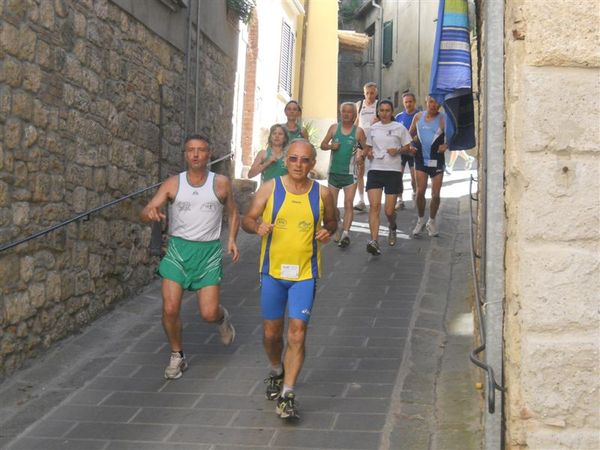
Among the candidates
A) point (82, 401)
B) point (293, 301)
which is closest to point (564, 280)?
point (293, 301)

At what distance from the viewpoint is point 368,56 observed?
120 ft

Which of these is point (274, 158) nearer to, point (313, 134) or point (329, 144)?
point (329, 144)

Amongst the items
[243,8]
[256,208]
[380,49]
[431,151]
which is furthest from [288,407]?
[380,49]

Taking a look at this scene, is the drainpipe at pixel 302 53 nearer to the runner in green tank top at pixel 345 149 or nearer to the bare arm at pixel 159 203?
the runner in green tank top at pixel 345 149

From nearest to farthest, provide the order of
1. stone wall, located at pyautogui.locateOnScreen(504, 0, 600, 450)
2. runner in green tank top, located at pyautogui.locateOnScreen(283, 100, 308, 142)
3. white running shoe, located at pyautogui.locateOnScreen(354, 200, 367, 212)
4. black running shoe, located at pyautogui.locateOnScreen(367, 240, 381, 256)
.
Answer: stone wall, located at pyautogui.locateOnScreen(504, 0, 600, 450), runner in green tank top, located at pyautogui.locateOnScreen(283, 100, 308, 142), black running shoe, located at pyautogui.locateOnScreen(367, 240, 381, 256), white running shoe, located at pyautogui.locateOnScreen(354, 200, 367, 212)

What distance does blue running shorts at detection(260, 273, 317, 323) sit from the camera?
543 centimetres

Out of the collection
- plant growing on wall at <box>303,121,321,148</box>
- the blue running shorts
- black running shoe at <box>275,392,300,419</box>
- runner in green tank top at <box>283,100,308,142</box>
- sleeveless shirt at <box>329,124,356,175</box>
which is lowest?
black running shoe at <box>275,392,300,419</box>

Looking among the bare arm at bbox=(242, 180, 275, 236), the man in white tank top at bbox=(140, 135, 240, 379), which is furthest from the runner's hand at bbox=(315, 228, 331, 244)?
the man in white tank top at bbox=(140, 135, 240, 379)

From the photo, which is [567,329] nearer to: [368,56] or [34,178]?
[34,178]

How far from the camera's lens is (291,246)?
17.9ft

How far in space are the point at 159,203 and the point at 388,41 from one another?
2886 centimetres

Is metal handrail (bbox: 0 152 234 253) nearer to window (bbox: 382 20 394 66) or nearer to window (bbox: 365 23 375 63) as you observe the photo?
window (bbox: 382 20 394 66)

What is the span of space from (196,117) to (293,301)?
5330 mm

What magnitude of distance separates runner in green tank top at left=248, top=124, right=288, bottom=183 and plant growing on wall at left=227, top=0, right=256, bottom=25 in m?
3.71
